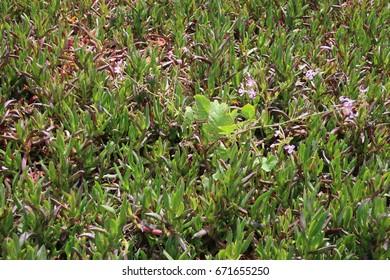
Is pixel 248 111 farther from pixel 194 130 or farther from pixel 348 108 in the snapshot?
pixel 348 108

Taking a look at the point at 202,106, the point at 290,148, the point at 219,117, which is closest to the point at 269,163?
the point at 290,148

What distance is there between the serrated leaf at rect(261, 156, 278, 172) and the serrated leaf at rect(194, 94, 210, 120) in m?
0.32

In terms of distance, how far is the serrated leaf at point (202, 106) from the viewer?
291 centimetres

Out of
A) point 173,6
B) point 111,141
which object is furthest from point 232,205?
point 173,6

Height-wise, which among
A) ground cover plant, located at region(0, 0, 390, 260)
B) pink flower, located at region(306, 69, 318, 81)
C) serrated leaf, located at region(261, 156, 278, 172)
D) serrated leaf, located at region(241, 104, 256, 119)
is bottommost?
ground cover plant, located at region(0, 0, 390, 260)

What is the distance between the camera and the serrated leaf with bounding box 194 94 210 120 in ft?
9.55

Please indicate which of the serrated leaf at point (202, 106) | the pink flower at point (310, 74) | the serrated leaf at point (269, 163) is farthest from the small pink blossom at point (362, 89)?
the serrated leaf at point (202, 106)

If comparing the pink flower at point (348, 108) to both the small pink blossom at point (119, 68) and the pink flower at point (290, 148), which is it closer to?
the pink flower at point (290, 148)

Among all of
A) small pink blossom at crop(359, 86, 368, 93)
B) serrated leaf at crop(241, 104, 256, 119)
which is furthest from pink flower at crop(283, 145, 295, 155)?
small pink blossom at crop(359, 86, 368, 93)

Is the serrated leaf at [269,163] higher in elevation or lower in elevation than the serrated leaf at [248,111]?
lower

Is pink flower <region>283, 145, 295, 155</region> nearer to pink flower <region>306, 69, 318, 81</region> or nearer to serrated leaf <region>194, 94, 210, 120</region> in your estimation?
serrated leaf <region>194, 94, 210, 120</region>

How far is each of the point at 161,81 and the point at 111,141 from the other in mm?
509

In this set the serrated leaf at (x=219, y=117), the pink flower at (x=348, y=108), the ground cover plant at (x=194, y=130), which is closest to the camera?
the ground cover plant at (x=194, y=130)

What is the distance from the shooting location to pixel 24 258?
7.73ft
